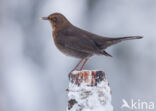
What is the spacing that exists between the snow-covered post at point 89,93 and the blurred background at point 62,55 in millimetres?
5465

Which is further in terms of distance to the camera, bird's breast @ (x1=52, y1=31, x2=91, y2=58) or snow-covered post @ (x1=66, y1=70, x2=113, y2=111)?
bird's breast @ (x1=52, y1=31, x2=91, y2=58)

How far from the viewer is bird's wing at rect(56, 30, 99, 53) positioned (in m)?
5.34

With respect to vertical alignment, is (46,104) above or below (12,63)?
below

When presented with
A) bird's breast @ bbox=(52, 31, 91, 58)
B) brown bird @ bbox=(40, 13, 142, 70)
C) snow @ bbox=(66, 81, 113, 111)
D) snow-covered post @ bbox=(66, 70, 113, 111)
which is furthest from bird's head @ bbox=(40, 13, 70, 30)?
snow @ bbox=(66, 81, 113, 111)

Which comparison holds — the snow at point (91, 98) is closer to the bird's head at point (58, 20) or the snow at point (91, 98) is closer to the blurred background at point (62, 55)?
the bird's head at point (58, 20)

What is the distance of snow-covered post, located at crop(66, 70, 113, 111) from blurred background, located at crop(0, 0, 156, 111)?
5.47 m

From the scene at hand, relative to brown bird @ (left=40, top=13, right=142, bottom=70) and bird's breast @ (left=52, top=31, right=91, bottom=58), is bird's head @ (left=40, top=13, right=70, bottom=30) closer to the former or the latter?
brown bird @ (left=40, top=13, right=142, bottom=70)

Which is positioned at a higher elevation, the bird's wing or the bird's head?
the bird's head

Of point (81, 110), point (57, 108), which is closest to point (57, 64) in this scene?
point (57, 108)

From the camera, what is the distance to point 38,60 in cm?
1119

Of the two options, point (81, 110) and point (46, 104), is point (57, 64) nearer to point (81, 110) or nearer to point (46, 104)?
point (46, 104)

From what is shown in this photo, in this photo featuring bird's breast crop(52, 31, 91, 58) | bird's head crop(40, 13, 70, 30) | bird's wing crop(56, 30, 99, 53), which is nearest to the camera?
bird's wing crop(56, 30, 99, 53)

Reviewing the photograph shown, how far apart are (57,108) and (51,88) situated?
1.67 ft

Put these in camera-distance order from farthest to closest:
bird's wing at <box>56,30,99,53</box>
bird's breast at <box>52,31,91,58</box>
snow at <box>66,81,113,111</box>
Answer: bird's breast at <box>52,31,91,58</box>, bird's wing at <box>56,30,99,53</box>, snow at <box>66,81,113,111</box>
